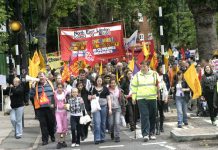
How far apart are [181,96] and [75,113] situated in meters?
3.27

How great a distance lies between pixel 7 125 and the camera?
58.3 ft

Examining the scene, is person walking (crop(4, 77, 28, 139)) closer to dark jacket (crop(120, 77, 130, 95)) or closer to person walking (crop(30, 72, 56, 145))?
person walking (crop(30, 72, 56, 145))

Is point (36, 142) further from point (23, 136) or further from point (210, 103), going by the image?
point (210, 103)

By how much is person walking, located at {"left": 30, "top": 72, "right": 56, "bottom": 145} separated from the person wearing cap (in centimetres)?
214

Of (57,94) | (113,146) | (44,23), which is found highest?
(44,23)

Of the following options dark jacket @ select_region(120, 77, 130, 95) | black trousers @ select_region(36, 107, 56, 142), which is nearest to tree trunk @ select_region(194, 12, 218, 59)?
dark jacket @ select_region(120, 77, 130, 95)

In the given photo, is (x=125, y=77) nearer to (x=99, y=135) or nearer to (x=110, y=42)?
(x=99, y=135)

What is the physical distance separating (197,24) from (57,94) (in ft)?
26.5

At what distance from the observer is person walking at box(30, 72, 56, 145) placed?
45.5ft

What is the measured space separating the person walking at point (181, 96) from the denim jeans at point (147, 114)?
5.76 ft

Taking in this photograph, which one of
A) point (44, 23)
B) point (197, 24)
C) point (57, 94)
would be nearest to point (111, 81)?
point (57, 94)

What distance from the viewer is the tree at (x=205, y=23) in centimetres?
1955

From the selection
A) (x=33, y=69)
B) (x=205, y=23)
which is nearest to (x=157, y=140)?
(x=33, y=69)

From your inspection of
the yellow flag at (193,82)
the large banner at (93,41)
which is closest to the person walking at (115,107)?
the yellow flag at (193,82)
